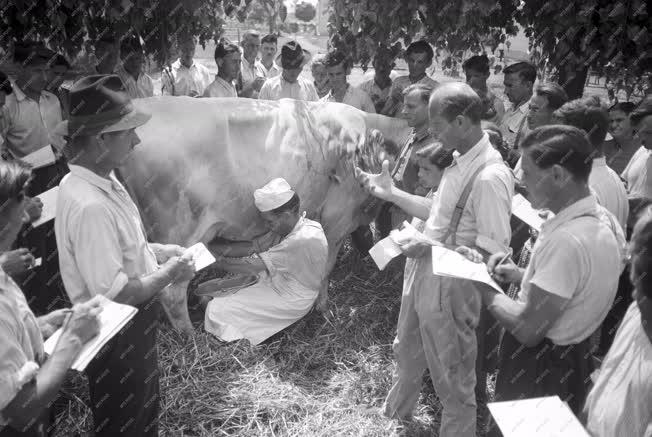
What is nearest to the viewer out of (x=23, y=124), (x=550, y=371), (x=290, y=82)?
(x=550, y=371)

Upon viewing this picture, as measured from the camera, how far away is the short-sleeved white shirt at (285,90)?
23.8ft

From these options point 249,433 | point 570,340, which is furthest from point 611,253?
point 249,433

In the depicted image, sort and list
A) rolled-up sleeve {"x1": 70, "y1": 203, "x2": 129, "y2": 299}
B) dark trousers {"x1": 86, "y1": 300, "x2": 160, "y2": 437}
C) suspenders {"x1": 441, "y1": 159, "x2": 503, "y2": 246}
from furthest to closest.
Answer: suspenders {"x1": 441, "y1": 159, "x2": 503, "y2": 246}, dark trousers {"x1": 86, "y1": 300, "x2": 160, "y2": 437}, rolled-up sleeve {"x1": 70, "y1": 203, "x2": 129, "y2": 299}

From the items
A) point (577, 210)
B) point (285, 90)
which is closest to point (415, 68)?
point (285, 90)

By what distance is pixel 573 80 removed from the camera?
237 inches

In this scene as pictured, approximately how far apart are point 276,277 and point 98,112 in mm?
2309

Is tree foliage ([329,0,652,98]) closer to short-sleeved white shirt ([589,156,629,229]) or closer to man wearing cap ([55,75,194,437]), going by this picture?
short-sleeved white shirt ([589,156,629,229])

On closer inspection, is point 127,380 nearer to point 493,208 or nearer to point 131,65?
point 493,208

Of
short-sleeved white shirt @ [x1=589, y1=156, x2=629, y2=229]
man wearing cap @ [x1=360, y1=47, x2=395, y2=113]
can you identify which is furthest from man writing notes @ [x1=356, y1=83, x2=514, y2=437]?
man wearing cap @ [x1=360, y1=47, x2=395, y2=113]

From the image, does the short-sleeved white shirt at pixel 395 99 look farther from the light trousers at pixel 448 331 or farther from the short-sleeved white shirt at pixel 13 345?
the short-sleeved white shirt at pixel 13 345

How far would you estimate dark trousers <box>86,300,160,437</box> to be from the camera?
8.55ft

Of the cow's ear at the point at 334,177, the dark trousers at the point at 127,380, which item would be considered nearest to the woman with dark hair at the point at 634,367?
the dark trousers at the point at 127,380

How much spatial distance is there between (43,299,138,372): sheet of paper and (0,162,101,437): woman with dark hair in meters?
0.02

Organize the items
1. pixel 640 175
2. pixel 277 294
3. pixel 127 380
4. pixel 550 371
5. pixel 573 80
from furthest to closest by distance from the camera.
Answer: pixel 573 80, pixel 277 294, pixel 640 175, pixel 127 380, pixel 550 371
